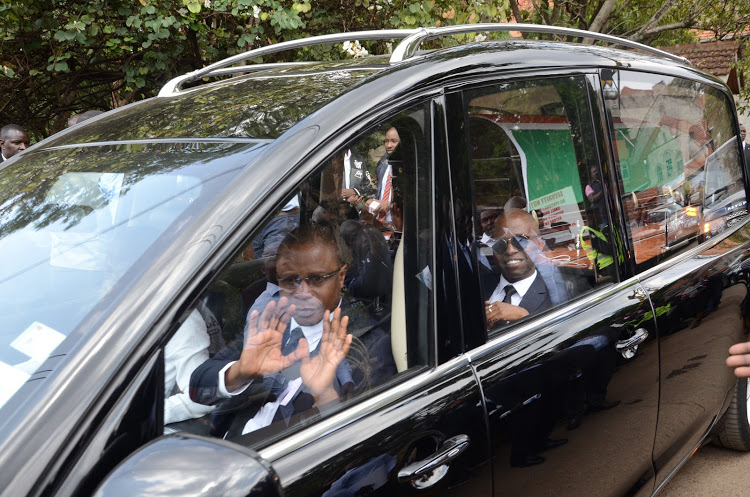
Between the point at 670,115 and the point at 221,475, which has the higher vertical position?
the point at 670,115

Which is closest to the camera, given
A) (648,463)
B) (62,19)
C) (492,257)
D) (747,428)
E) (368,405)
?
(368,405)

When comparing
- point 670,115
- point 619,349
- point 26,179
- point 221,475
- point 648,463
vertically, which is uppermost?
point 26,179

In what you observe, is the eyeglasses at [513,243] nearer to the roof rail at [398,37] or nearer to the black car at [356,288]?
the black car at [356,288]

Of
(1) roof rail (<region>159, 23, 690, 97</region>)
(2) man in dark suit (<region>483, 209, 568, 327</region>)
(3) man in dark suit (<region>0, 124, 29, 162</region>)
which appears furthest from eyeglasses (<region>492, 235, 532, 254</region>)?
(3) man in dark suit (<region>0, 124, 29, 162</region>)

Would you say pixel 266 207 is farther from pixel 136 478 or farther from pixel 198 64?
pixel 198 64

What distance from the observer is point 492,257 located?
2105 mm

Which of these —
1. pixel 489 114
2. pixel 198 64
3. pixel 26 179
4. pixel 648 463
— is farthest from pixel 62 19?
pixel 648 463

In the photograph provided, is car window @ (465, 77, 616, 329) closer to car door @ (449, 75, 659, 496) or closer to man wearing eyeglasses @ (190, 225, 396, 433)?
car door @ (449, 75, 659, 496)

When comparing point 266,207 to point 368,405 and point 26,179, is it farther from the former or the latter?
point 26,179

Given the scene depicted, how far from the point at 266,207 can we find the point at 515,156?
1038 mm

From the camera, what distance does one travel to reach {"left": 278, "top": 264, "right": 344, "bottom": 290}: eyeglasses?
1778mm

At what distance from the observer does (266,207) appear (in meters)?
1.43

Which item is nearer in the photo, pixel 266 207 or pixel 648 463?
pixel 266 207

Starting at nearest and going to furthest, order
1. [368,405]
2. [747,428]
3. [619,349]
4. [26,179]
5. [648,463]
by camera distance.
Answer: [368,405] → [26,179] → [619,349] → [648,463] → [747,428]
